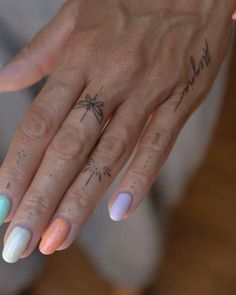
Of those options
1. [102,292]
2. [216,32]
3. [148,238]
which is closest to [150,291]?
[102,292]

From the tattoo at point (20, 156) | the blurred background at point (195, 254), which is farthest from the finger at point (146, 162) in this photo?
the blurred background at point (195, 254)

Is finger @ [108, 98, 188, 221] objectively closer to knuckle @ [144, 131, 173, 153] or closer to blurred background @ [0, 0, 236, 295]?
knuckle @ [144, 131, 173, 153]

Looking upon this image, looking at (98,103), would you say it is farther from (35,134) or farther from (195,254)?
(195,254)

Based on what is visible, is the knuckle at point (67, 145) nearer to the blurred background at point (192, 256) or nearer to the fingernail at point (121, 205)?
the fingernail at point (121, 205)

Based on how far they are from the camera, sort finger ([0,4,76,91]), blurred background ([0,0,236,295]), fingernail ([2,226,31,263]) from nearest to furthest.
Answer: fingernail ([2,226,31,263]), finger ([0,4,76,91]), blurred background ([0,0,236,295])

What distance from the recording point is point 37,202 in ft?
1.87

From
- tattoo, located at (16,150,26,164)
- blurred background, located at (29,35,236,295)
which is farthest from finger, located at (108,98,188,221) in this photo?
blurred background, located at (29,35,236,295)

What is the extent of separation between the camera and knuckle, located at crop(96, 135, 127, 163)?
610 mm

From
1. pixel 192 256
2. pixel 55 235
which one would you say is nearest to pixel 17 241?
pixel 55 235

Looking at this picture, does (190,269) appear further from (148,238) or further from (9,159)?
(9,159)

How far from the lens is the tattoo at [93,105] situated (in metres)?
0.61

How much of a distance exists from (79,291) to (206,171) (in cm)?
44

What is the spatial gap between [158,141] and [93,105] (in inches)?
3.3

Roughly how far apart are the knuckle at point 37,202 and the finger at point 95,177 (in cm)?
2
